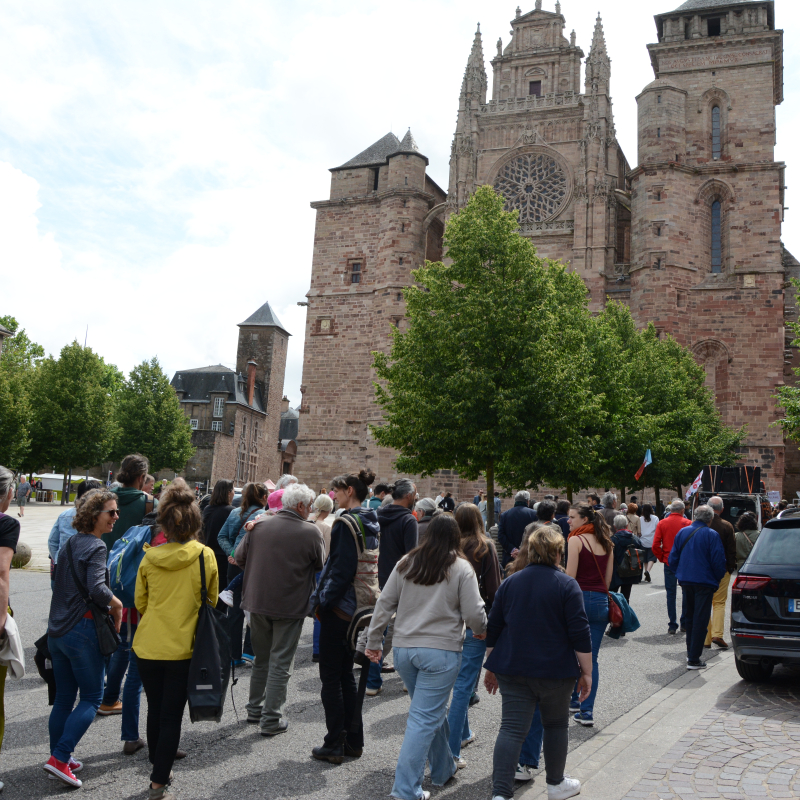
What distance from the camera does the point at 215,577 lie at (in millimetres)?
4352

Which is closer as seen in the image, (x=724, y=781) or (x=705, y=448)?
(x=724, y=781)

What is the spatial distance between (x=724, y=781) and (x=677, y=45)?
119 ft

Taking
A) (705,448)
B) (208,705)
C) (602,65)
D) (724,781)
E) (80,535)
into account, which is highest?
(602,65)

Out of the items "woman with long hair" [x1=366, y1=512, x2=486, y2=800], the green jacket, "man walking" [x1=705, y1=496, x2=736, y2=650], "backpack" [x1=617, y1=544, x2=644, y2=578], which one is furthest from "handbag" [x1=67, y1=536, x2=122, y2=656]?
"man walking" [x1=705, y1=496, x2=736, y2=650]

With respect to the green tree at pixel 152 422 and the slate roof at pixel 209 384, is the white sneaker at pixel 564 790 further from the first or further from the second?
the slate roof at pixel 209 384

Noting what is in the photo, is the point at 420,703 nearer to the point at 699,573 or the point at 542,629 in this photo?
the point at 542,629

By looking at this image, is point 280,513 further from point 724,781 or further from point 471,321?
point 471,321

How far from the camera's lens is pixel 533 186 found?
116 ft

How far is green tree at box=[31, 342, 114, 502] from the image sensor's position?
135 ft

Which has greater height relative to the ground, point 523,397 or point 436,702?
point 523,397

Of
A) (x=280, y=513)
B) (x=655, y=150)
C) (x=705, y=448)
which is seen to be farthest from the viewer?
(x=655, y=150)

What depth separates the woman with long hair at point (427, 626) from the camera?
397 centimetres

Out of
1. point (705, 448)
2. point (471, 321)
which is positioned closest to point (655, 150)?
point (705, 448)

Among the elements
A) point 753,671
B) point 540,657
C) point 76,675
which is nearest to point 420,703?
point 540,657
